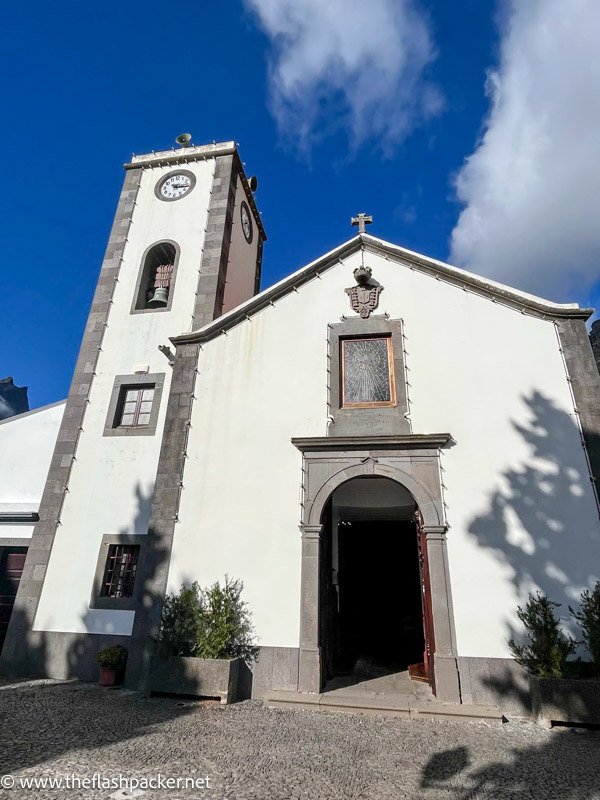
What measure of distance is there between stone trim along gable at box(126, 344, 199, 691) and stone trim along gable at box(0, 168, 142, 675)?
90.9 inches

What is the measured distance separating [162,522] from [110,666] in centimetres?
257

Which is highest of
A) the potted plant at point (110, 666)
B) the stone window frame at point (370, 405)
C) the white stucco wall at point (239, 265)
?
the white stucco wall at point (239, 265)

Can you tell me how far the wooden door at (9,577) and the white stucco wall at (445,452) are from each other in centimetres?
448

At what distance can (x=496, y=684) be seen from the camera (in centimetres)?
684

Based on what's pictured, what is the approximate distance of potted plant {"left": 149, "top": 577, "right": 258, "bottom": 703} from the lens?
709 cm

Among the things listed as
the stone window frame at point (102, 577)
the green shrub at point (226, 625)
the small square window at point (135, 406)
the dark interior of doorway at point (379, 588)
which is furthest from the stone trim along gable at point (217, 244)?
the dark interior of doorway at point (379, 588)

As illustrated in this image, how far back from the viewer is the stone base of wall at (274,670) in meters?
7.35

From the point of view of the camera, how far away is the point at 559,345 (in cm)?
873

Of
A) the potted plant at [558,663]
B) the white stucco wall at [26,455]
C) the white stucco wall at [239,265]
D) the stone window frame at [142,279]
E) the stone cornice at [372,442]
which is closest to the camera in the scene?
the potted plant at [558,663]

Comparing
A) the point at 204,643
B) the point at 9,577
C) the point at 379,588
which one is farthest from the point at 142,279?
the point at 379,588

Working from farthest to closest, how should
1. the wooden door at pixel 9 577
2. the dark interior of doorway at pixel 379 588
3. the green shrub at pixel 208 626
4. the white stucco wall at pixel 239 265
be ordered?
the white stucco wall at pixel 239 265
the dark interior of doorway at pixel 379 588
the wooden door at pixel 9 577
the green shrub at pixel 208 626

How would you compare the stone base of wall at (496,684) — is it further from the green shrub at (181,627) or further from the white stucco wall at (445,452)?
the green shrub at (181,627)

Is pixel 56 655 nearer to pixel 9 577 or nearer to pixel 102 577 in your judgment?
pixel 102 577

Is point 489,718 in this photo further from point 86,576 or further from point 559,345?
point 86,576
